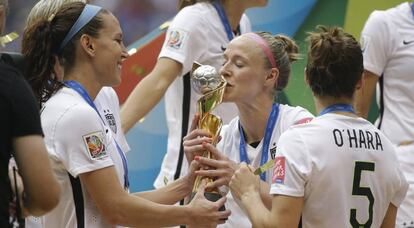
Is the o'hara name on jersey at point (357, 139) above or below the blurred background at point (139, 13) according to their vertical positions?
above

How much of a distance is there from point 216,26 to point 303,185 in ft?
6.62

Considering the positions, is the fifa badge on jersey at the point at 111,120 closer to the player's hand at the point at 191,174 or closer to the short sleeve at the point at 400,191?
the player's hand at the point at 191,174

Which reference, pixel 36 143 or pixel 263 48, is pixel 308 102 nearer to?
pixel 263 48

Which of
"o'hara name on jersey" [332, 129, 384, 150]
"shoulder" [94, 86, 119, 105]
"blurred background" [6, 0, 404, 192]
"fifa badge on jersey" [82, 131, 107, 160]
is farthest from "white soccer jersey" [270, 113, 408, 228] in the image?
"blurred background" [6, 0, 404, 192]

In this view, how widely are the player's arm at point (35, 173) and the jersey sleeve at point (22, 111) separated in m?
0.02

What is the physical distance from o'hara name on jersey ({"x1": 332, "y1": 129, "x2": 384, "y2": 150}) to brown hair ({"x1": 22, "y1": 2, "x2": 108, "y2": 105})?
103 cm

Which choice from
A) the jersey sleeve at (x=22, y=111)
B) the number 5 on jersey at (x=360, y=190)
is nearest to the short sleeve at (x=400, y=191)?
the number 5 on jersey at (x=360, y=190)

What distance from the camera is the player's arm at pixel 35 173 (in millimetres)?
3053

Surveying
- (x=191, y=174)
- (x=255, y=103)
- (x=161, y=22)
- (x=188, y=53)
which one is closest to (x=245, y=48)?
(x=255, y=103)

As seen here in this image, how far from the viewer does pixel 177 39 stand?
18.2 feet

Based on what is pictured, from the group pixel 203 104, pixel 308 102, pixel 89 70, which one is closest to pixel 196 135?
pixel 203 104

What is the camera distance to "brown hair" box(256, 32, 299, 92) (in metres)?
4.67

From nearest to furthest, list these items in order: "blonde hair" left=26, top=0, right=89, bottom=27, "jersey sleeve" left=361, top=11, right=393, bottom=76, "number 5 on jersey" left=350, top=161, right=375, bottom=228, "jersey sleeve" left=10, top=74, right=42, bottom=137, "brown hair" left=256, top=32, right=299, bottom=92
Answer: "jersey sleeve" left=10, top=74, right=42, bottom=137 → "number 5 on jersey" left=350, top=161, right=375, bottom=228 → "blonde hair" left=26, top=0, right=89, bottom=27 → "brown hair" left=256, top=32, right=299, bottom=92 → "jersey sleeve" left=361, top=11, right=393, bottom=76

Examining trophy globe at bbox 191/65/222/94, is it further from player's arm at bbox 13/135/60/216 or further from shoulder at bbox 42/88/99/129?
player's arm at bbox 13/135/60/216
